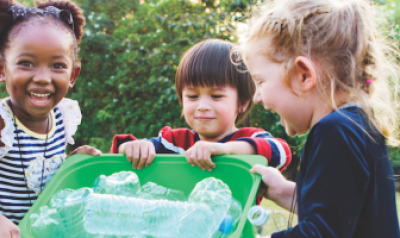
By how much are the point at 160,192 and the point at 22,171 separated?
58 centimetres

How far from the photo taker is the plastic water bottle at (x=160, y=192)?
1363mm

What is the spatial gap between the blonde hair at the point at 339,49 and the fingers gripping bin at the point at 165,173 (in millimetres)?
383

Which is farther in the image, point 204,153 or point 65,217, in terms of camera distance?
point 204,153

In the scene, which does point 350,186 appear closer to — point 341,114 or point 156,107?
point 341,114

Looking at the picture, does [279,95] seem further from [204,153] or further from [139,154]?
[139,154]

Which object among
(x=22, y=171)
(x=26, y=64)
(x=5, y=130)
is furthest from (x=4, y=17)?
(x=22, y=171)

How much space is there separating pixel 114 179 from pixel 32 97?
1.55 ft

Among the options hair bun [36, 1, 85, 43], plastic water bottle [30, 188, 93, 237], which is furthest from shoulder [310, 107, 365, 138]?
hair bun [36, 1, 85, 43]

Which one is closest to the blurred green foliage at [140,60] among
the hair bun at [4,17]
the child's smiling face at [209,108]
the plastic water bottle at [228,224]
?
the child's smiling face at [209,108]

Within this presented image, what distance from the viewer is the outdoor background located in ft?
11.0

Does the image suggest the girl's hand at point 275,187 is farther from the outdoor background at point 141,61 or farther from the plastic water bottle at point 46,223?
the outdoor background at point 141,61

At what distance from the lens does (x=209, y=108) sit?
1.64m

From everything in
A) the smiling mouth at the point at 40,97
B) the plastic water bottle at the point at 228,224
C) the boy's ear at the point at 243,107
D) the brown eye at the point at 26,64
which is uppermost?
the brown eye at the point at 26,64

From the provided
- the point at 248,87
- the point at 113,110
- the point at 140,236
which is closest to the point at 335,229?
the point at 140,236
